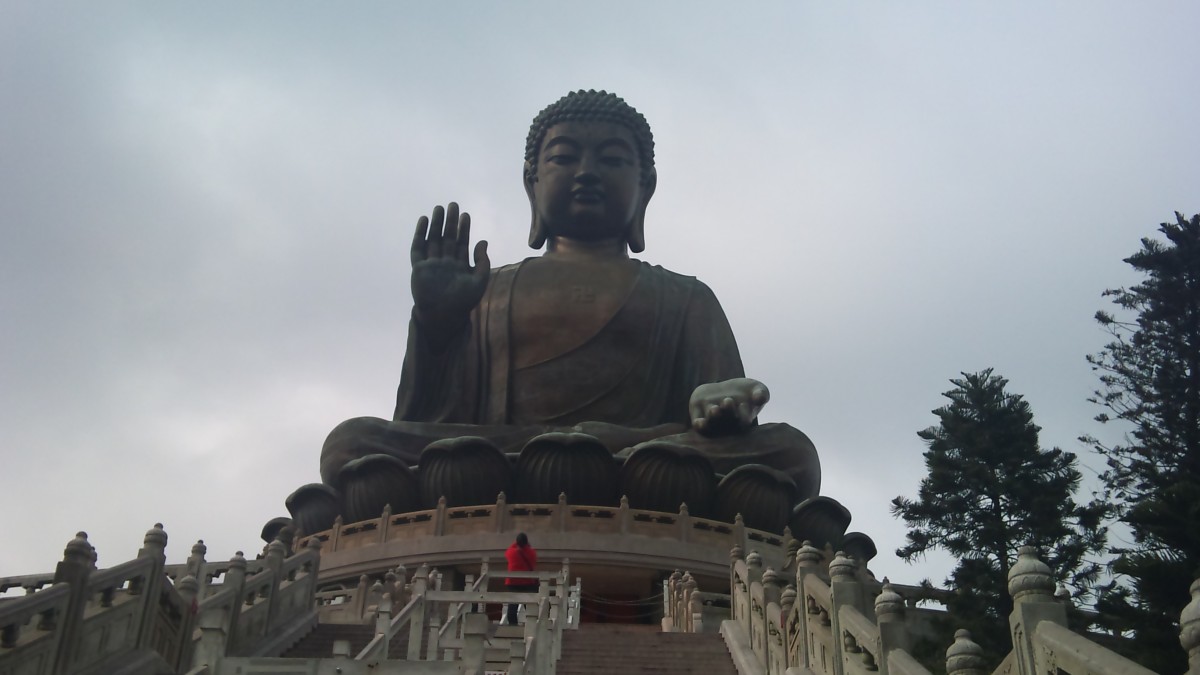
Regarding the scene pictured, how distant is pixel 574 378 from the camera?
16.0m

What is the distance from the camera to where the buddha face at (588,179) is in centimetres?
1725

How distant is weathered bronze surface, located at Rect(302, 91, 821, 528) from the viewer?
14.4 metres

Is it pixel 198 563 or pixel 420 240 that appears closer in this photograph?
pixel 198 563

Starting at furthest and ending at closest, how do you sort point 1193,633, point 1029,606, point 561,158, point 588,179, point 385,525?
point 561,158
point 588,179
point 385,525
point 1029,606
point 1193,633

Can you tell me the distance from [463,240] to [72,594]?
998 centimetres

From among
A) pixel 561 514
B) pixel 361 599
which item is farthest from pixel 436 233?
pixel 361 599

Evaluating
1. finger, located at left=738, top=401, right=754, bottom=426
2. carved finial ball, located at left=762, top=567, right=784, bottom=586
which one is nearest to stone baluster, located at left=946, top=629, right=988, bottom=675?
carved finial ball, located at left=762, top=567, right=784, bottom=586

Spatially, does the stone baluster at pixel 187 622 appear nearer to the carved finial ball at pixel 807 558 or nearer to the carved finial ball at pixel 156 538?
the carved finial ball at pixel 156 538

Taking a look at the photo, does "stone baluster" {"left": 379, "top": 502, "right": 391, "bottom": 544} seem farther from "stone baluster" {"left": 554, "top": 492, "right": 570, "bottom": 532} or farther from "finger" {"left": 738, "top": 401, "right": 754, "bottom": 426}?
"finger" {"left": 738, "top": 401, "right": 754, "bottom": 426}

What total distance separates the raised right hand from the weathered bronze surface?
0.05 feet

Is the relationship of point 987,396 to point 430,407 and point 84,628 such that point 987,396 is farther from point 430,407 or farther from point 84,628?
point 84,628

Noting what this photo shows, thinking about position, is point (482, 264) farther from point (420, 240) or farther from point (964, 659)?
point (964, 659)

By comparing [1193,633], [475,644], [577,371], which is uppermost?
[577,371]

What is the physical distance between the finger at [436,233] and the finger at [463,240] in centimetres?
21
